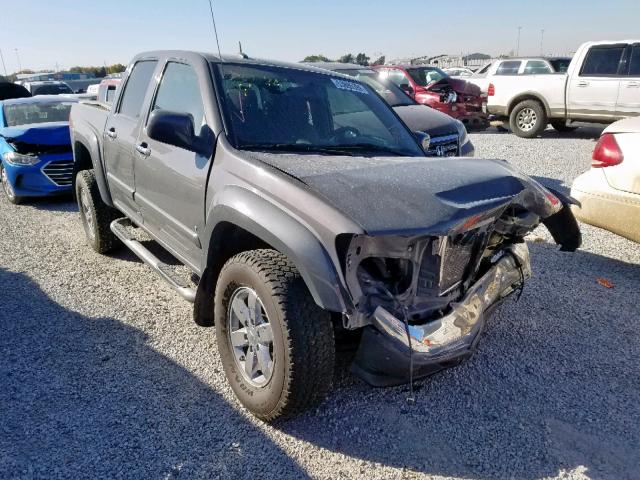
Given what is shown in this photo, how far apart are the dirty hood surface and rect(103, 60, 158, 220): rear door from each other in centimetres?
163

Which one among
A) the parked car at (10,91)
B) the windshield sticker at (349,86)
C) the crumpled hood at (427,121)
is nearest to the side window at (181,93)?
the windshield sticker at (349,86)

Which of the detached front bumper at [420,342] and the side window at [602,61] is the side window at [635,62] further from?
the detached front bumper at [420,342]

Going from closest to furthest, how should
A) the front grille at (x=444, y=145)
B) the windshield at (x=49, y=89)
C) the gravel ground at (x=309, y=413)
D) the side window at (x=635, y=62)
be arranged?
the gravel ground at (x=309, y=413) < the front grille at (x=444, y=145) < the side window at (x=635, y=62) < the windshield at (x=49, y=89)

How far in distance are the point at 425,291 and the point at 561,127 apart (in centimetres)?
1269

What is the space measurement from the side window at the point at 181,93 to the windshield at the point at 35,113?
16.4ft

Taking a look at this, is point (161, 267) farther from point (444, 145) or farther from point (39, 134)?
point (39, 134)

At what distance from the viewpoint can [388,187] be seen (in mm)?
2520

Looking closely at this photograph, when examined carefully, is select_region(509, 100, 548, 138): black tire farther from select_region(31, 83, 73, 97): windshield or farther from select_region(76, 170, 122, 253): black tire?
select_region(31, 83, 73, 97): windshield

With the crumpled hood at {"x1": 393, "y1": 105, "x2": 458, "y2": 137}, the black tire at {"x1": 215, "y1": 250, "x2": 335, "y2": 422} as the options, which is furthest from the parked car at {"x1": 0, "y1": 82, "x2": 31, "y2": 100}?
the black tire at {"x1": 215, "y1": 250, "x2": 335, "y2": 422}

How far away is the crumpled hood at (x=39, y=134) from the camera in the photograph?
7117 millimetres

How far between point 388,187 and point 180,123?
4.13ft

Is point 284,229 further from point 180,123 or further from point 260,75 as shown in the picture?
point 260,75

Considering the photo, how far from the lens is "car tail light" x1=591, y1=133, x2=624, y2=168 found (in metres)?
4.53

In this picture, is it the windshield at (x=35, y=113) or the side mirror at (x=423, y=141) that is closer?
the side mirror at (x=423, y=141)
